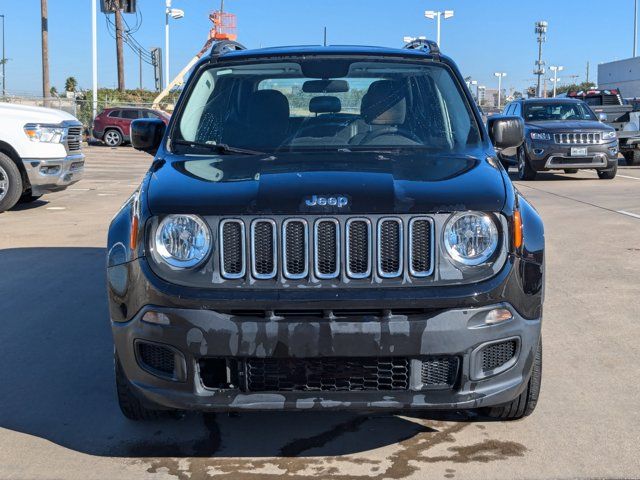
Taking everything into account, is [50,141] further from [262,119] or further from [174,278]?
[174,278]

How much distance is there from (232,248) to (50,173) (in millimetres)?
9222

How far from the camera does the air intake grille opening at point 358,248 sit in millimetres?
3477

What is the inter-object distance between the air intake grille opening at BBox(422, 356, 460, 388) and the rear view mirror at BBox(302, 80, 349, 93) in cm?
208

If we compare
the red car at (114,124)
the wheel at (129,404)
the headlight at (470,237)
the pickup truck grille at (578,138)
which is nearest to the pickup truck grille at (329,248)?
the headlight at (470,237)

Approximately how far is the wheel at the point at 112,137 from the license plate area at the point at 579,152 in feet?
70.1

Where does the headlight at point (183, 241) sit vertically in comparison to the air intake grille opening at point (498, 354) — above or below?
above

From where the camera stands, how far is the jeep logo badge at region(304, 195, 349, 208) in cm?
350

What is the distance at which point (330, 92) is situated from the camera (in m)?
5.02

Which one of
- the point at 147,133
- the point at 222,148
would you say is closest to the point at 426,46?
the point at 222,148

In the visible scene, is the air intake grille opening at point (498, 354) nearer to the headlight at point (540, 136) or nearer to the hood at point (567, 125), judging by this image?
the headlight at point (540, 136)

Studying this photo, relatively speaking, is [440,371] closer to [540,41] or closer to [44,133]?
[44,133]

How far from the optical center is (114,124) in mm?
33469

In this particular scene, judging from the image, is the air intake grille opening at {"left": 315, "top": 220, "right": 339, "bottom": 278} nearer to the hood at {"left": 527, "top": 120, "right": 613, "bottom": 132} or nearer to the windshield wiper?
the windshield wiper

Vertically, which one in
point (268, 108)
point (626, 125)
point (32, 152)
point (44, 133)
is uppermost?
point (268, 108)
